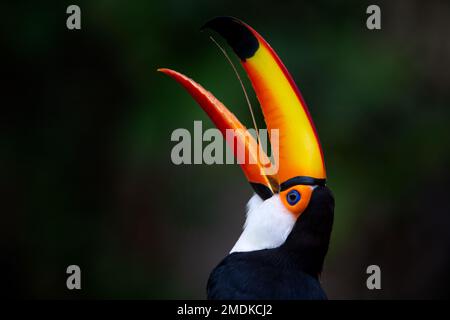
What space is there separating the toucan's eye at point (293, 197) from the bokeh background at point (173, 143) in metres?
2.51

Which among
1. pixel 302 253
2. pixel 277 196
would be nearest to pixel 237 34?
pixel 277 196

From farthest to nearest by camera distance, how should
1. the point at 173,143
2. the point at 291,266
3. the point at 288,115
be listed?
the point at 173,143 < the point at 291,266 < the point at 288,115

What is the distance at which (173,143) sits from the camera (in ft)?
17.7

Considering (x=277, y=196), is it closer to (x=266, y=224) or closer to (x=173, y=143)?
(x=266, y=224)

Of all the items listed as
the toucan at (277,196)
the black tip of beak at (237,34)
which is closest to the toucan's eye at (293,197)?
the toucan at (277,196)

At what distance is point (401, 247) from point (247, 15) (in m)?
2.15

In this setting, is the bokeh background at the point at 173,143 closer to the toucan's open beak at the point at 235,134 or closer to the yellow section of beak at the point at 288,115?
the toucan's open beak at the point at 235,134

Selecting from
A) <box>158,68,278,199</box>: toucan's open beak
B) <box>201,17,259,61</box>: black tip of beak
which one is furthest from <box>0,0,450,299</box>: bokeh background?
<box>201,17,259,61</box>: black tip of beak

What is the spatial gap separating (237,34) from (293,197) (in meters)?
0.64

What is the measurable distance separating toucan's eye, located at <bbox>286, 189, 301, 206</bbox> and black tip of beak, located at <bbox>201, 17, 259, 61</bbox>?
0.53 metres

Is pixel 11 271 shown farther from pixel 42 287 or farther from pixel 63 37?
pixel 63 37

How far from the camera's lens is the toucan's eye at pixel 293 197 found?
2.71 meters

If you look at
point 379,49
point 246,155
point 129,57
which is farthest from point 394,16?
point 246,155

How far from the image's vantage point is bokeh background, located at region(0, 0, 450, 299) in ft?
17.4
